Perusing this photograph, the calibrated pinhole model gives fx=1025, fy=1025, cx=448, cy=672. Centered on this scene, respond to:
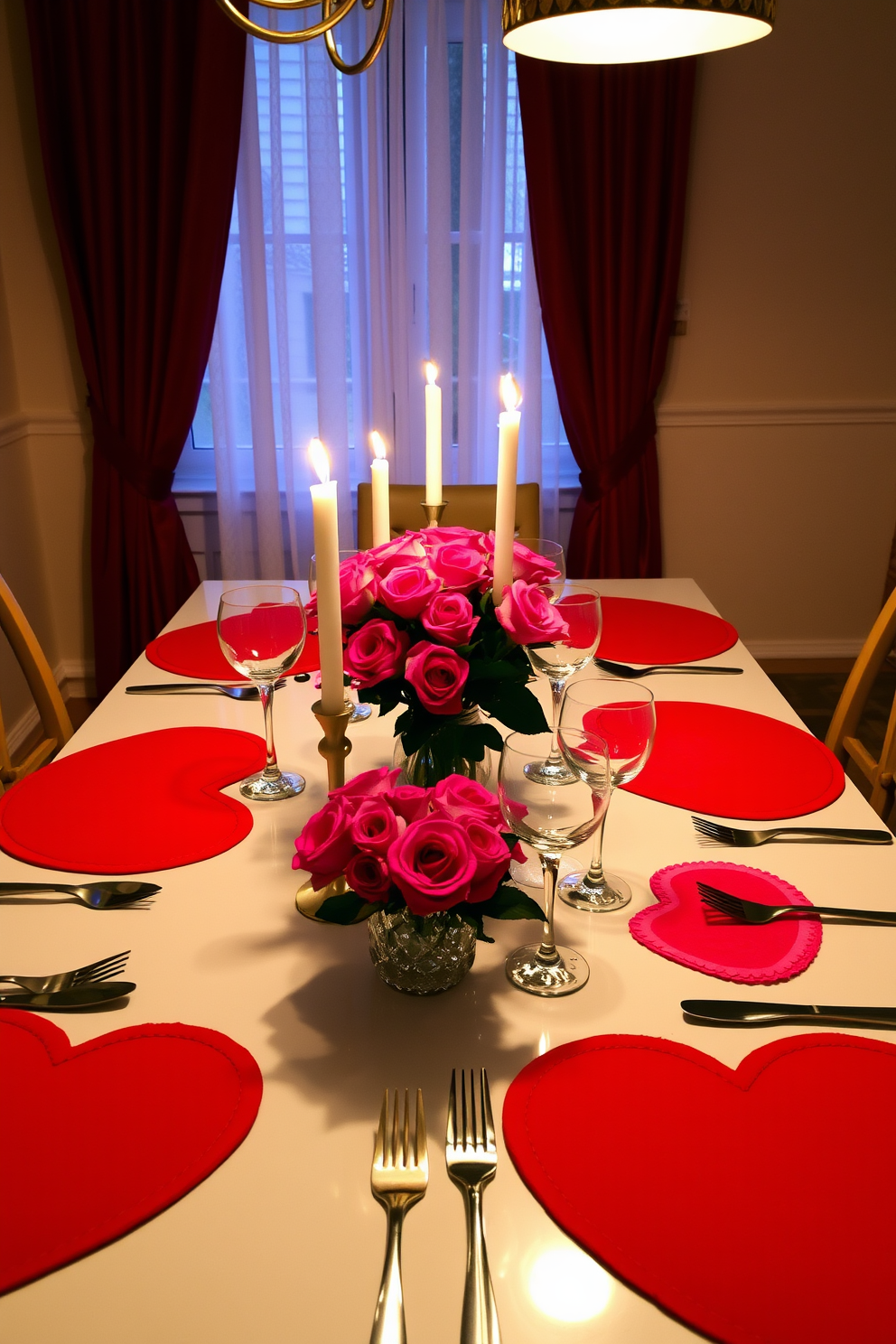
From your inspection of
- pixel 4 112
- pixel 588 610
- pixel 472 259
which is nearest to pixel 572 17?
pixel 588 610

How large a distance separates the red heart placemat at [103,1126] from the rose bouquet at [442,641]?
0.33m

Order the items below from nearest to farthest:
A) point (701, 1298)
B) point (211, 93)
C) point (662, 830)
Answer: point (701, 1298) → point (662, 830) → point (211, 93)

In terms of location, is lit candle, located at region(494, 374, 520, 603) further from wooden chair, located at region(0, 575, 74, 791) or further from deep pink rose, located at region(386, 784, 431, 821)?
wooden chair, located at region(0, 575, 74, 791)

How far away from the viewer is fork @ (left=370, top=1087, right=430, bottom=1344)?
59cm

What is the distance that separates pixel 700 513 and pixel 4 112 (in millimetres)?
2451

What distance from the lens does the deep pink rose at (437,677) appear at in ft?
2.99

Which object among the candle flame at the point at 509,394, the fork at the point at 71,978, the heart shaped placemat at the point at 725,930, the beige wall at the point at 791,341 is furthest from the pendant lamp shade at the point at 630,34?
the beige wall at the point at 791,341

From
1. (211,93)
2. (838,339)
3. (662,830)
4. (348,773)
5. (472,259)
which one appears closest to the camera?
(662,830)

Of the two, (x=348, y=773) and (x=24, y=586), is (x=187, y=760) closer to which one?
(x=348, y=773)

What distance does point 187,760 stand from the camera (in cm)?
132

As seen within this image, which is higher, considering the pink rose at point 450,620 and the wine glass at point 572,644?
the pink rose at point 450,620

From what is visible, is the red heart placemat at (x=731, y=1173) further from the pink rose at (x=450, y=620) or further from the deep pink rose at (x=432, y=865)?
the pink rose at (x=450, y=620)

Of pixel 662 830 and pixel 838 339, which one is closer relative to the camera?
pixel 662 830

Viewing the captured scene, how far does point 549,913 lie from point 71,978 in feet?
1.37
